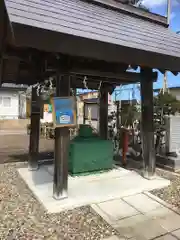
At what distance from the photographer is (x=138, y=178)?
15.1 ft

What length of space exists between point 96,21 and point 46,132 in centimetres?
967

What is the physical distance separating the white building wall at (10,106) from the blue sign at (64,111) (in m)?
15.9

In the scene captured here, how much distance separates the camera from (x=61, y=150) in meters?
3.43

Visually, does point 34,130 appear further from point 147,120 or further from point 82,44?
point 82,44

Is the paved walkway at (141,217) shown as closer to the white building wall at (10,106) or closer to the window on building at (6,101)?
the white building wall at (10,106)

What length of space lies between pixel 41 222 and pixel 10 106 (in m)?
16.7

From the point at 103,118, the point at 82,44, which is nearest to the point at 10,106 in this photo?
the point at 103,118

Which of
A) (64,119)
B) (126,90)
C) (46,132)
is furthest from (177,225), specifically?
(46,132)

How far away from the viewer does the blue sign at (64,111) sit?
10.9ft

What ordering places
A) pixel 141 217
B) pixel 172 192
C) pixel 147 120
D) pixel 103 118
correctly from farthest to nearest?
pixel 103 118 → pixel 147 120 → pixel 172 192 → pixel 141 217

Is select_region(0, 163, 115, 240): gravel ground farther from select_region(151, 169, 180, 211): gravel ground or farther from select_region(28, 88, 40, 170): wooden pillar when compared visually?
select_region(28, 88, 40, 170): wooden pillar

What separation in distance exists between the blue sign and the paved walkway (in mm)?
1348

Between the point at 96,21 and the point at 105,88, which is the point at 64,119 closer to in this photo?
the point at 96,21

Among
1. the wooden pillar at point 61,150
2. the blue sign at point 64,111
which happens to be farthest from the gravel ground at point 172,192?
the blue sign at point 64,111
